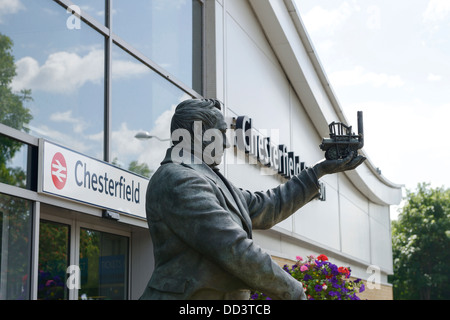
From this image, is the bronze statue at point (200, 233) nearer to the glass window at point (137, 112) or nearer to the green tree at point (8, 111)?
the green tree at point (8, 111)

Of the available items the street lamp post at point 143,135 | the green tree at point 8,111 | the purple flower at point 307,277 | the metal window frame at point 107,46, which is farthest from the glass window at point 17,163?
the purple flower at point 307,277

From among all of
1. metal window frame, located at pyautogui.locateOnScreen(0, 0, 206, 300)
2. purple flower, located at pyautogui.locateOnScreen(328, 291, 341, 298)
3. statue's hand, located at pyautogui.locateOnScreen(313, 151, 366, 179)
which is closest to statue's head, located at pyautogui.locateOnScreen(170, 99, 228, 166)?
statue's hand, located at pyautogui.locateOnScreen(313, 151, 366, 179)

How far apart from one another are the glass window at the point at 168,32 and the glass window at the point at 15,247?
332 centimetres

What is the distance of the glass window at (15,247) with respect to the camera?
859cm

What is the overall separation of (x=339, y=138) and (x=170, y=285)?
108cm

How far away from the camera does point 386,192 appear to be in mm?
31688

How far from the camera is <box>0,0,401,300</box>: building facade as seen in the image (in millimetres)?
8859

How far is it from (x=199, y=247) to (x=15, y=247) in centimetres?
576

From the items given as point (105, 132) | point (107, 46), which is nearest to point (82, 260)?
point (105, 132)

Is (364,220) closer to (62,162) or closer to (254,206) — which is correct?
(62,162)

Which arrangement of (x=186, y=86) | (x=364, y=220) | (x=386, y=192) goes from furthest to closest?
(x=386, y=192), (x=364, y=220), (x=186, y=86)

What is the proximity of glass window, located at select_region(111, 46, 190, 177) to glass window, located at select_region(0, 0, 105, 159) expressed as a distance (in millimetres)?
441

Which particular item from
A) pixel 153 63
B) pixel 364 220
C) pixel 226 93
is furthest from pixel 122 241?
pixel 364 220
